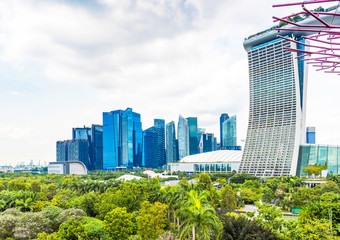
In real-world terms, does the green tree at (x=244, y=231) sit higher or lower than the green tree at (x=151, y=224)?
higher

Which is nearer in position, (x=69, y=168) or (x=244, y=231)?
(x=244, y=231)

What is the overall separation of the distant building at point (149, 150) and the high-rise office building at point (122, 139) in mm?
4864

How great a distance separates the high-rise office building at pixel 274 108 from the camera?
253ft

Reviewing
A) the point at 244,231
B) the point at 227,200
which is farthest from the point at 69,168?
the point at 244,231

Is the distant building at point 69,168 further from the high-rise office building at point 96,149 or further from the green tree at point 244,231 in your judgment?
the green tree at point 244,231

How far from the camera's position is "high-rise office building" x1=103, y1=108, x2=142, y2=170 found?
552 ft

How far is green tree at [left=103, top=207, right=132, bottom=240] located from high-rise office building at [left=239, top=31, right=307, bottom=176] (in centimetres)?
6279

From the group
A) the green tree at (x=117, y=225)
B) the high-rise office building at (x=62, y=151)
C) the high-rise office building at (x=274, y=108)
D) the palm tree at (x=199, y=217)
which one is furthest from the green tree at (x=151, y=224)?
the high-rise office building at (x=62, y=151)

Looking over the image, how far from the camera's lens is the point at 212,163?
96.9m

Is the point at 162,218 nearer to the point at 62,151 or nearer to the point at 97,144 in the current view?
the point at 97,144

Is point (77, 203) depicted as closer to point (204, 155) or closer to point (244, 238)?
point (244, 238)

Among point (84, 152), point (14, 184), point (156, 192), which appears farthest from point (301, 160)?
point (84, 152)

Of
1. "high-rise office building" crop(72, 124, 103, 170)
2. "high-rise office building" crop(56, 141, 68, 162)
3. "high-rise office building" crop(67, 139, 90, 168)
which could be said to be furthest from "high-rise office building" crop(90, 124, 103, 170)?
"high-rise office building" crop(56, 141, 68, 162)

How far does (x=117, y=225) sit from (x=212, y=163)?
77.0m
